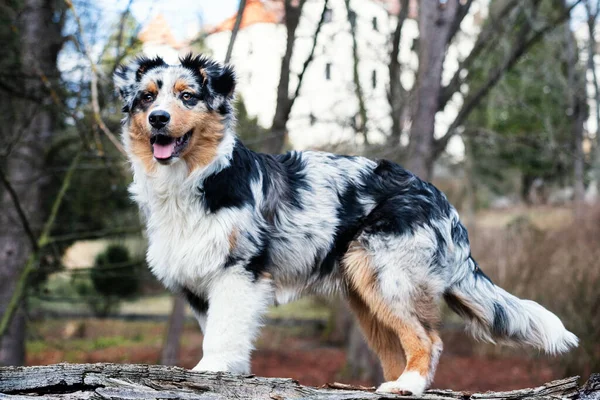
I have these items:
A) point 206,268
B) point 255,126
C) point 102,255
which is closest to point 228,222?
point 206,268

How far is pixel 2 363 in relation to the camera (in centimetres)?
1116

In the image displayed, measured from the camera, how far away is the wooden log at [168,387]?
12.7ft

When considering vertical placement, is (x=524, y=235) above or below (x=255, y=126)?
below

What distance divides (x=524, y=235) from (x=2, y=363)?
11345 millimetres

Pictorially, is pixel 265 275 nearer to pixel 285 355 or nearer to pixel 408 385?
pixel 408 385

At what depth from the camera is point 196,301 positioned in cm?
496

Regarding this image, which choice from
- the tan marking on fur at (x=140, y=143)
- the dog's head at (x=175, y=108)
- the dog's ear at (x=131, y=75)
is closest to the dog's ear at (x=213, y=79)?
the dog's head at (x=175, y=108)

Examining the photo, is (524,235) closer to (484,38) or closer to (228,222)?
(484,38)

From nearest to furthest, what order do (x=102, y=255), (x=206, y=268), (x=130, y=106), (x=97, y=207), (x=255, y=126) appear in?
(x=206, y=268), (x=130, y=106), (x=255, y=126), (x=97, y=207), (x=102, y=255)

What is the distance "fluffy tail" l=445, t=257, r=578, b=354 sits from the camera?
4.71m

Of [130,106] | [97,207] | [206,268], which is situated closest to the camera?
[206,268]

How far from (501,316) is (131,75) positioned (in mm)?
3320

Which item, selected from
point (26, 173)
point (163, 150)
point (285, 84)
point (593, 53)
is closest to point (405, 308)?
point (163, 150)

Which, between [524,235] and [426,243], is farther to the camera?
[524,235]
